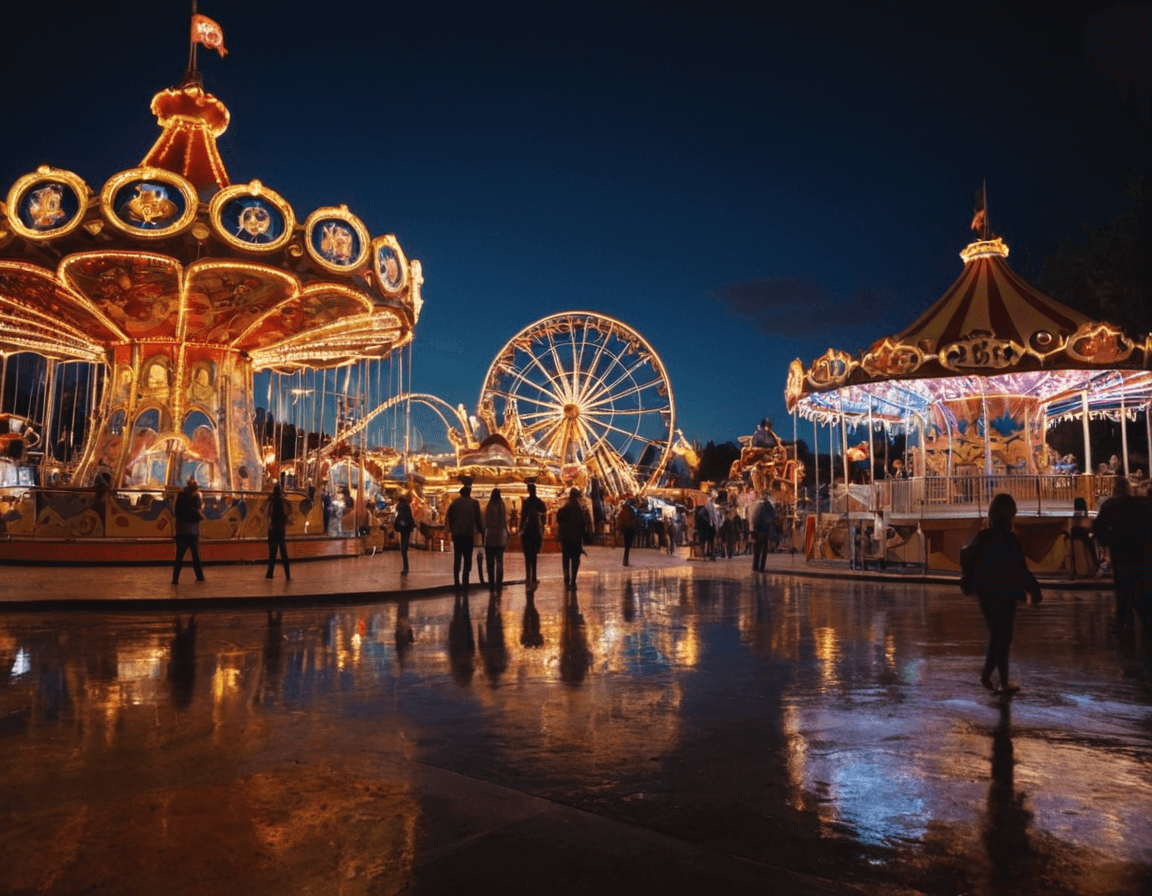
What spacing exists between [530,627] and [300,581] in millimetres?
6373

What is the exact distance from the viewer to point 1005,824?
3.44m

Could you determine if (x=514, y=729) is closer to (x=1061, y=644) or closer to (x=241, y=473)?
(x=1061, y=644)

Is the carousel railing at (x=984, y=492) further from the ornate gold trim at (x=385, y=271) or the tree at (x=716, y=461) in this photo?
the tree at (x=716, y=461)

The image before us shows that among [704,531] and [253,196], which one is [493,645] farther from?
[704,531]

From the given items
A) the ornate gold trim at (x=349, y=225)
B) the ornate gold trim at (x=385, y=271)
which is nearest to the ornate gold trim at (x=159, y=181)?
the ornate gold trim at (x=349, y=225)

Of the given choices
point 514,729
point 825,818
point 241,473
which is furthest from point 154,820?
point 241,473

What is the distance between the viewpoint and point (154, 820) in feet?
11.1

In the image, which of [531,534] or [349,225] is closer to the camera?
[531,534]

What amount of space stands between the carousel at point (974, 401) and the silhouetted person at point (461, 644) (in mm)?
11379

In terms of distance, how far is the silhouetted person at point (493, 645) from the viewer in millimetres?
6930

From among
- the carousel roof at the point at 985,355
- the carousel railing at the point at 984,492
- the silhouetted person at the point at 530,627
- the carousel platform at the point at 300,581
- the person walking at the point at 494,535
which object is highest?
the carousel roof at the point at 985,355

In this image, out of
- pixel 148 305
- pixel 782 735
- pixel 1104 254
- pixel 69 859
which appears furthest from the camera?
pixel 1104 254

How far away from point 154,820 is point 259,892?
0.86 metres

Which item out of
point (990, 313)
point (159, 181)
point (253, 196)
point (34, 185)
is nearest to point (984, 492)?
point (990, 313)
